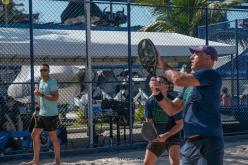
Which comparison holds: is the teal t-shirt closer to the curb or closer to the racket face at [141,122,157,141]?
the curb

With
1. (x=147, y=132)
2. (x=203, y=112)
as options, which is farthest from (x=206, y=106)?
(x=147, y=132)

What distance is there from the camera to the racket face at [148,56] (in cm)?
489

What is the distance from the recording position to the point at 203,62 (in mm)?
4930

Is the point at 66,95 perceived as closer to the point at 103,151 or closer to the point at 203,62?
the point at 103,151

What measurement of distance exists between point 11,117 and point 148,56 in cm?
734

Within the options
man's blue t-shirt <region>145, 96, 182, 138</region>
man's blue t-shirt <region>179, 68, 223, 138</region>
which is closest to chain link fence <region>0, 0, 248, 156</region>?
man's blue t-shirt <region>145, 96, 182, 138</region>

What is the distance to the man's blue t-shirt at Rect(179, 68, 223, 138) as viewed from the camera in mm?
4824

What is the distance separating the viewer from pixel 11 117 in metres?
11.8

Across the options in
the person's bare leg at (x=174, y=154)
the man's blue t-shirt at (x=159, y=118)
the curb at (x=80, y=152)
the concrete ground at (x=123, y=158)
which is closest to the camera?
the person's bare leg at (x=174, y=154)

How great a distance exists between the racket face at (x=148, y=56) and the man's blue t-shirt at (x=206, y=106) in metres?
0.40

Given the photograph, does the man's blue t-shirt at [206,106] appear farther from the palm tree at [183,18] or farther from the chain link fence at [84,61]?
the palm tree at [183,18]

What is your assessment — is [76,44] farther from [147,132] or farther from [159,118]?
[147,132]

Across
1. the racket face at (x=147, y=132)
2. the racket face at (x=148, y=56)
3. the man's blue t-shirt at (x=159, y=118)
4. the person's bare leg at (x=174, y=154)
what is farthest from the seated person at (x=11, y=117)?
the racket face at (x=148, y=56)

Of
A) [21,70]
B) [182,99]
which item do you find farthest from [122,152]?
[182,99]
